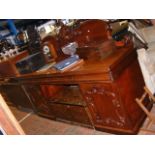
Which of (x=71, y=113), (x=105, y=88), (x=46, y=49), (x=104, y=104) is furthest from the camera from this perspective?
(x=46, y=49)

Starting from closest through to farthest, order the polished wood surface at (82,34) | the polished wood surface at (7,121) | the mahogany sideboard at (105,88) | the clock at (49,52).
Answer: the polished wood surface at (7,121)
the mahogany sideboard at (105,88)
the polished wood surface at (82,34)
the clock at (49,52)

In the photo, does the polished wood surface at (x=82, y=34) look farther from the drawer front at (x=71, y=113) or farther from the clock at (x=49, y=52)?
the drawer front at (x=71, y=113)

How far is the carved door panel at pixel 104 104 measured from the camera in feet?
7.68

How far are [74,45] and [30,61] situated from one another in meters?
0.86

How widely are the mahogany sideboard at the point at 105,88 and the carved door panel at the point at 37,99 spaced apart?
1.23 ft

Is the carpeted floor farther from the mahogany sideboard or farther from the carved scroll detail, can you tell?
the carved scroll detail

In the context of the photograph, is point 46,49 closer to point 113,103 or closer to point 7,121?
point 113,103


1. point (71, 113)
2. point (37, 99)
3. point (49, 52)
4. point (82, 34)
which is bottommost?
point (71, 113)

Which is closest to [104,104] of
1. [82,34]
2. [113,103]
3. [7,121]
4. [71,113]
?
[113,103]

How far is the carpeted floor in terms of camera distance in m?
2.88

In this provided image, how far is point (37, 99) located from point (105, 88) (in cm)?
165

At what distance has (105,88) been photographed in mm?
2342

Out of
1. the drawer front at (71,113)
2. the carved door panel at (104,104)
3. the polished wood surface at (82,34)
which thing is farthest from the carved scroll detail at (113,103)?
the polished wood surface at (82,34)
